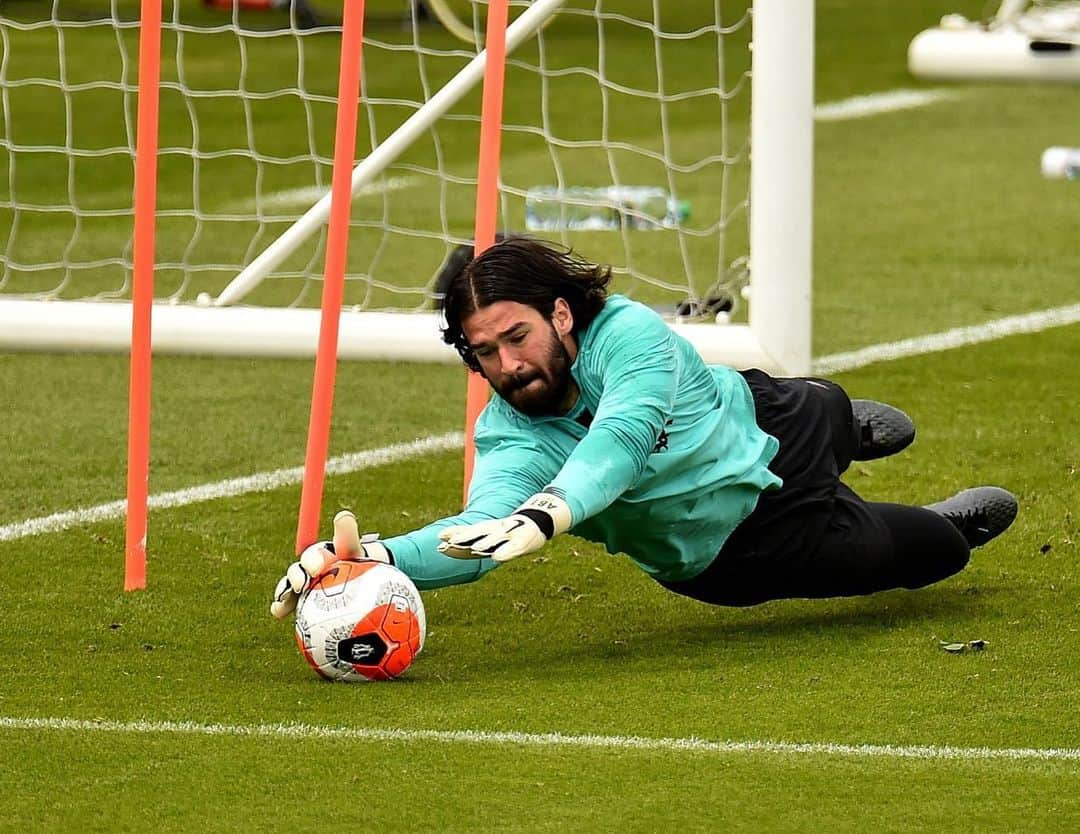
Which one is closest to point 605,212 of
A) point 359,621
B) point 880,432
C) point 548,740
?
point 880,432

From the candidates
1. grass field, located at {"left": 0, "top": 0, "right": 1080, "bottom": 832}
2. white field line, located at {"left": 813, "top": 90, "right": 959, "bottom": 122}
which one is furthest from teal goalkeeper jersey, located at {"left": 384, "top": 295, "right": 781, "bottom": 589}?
white field line, located at {"left": 813, "top": 90, "right": 959, "bottom": 122}

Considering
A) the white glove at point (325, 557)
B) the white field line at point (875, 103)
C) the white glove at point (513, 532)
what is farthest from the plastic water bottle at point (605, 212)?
the white glove at point (513, 532)

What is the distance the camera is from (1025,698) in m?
4.68

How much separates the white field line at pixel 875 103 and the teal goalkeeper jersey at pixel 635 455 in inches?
384

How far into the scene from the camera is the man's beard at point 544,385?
4863mm

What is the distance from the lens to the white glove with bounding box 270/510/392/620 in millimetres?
4723

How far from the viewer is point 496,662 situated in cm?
505

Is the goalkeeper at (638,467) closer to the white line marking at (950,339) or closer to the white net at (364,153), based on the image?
the white net at (364,153)

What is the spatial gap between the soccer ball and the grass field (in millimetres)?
86

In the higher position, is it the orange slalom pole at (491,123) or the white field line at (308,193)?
the orange slalom pole at (491,123)

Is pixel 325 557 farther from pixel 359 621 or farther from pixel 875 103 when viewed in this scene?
pixel 875 103

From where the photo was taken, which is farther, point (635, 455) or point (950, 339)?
point (950, 339)

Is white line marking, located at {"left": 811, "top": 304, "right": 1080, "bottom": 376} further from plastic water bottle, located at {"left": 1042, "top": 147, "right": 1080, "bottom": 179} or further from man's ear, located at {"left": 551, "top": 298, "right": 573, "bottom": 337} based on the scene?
man's ear, located at {"left": 551, "top": 298, "right": 573, "bottom": 337}

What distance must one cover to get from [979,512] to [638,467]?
131 cm
